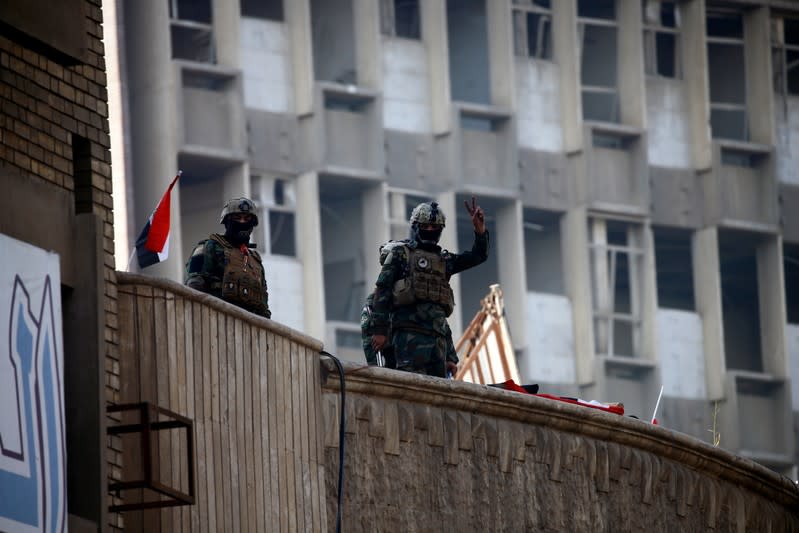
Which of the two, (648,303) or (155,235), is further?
(648,303)

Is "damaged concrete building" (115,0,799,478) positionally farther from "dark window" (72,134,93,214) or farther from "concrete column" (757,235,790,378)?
"dark window" (72,134,93,214)

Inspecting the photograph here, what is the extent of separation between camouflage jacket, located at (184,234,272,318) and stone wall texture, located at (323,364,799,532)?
1.53m

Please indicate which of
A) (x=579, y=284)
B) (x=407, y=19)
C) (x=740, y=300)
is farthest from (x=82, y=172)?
(x=740, y=300)

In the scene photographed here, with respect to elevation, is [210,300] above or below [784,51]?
below

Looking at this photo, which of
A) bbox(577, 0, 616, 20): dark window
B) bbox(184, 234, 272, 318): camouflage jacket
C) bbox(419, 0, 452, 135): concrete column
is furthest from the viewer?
bbox(577, 0, 616, 20): dark window

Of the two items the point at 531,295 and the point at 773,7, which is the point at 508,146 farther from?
the point at 773,7

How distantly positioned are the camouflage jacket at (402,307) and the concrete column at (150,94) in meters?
20.4

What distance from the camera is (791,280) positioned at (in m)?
54.3

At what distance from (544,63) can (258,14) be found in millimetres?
6341

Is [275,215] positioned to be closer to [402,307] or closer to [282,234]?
[282,234]

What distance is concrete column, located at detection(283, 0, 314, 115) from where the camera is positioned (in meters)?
44.7

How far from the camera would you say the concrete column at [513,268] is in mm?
47469

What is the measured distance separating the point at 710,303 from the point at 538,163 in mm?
4735

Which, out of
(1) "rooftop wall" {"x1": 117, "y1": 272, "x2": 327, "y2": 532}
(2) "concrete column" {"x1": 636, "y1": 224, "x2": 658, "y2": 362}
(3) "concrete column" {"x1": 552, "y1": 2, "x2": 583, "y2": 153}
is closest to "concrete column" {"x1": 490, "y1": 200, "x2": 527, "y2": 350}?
(3) "concrete column" {"x1": 552, "y1": 2, "x2": 583, "y2": 153}
